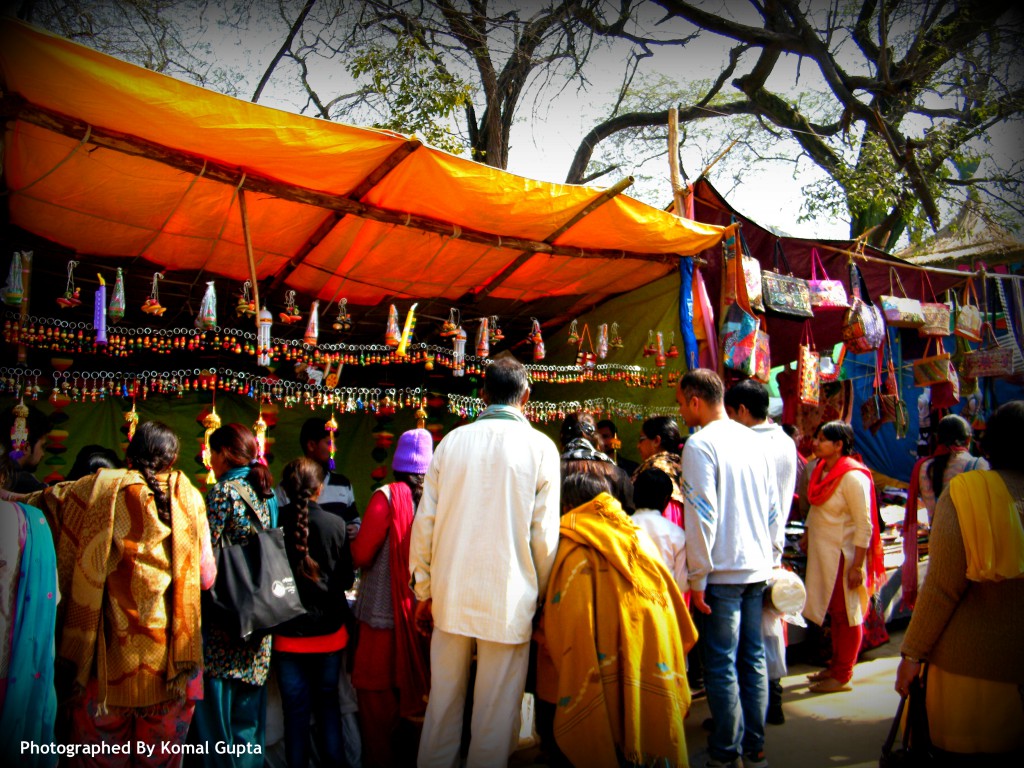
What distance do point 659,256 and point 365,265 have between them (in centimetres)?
213

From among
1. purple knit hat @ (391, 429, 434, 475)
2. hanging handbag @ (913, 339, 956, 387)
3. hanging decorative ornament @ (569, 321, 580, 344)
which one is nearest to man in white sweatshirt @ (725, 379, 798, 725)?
purple knit hat @ (391, 429, 434, 475)

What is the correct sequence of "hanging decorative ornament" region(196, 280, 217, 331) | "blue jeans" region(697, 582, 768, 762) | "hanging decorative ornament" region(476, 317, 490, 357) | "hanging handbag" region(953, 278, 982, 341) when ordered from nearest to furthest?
Result: 1. "blue jeans" region(697, 582, 768, 762)
2. "hanging decorative ornament" region(196, 280, 217, 331)
3. "hanging decorative ornament" region(476, 317, 490, 357)
4. "hanging handbag" region(953, 278, 982, 341)

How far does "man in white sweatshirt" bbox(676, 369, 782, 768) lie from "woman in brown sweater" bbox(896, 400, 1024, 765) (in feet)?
2.23

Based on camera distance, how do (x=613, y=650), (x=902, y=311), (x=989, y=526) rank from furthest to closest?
(x=902, y=311) → (x=613, y=650) → (x=989, y=526)

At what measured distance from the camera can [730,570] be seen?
2768mm

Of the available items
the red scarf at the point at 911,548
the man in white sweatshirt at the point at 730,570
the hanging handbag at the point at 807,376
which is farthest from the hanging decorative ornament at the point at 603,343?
the man in white sweatshirt at the point at 730,570

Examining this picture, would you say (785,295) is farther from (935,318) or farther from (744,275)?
(935,318)

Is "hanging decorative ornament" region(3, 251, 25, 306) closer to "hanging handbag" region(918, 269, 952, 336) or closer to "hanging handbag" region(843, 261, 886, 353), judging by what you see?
"hanging handbag" region(843, 261, 886, 353)

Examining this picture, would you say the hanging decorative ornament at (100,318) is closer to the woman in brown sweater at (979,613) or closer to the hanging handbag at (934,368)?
the woman in brown sweater at (979,613)

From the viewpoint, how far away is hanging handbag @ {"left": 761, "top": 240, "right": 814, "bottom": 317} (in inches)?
194

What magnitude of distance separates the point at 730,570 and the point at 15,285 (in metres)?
3.88

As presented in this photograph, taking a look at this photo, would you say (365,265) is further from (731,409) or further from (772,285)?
(772,285)

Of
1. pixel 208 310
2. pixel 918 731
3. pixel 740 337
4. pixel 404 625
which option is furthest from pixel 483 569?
pixel 740 337

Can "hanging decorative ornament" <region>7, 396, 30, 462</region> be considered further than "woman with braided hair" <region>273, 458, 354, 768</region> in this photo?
Yes
